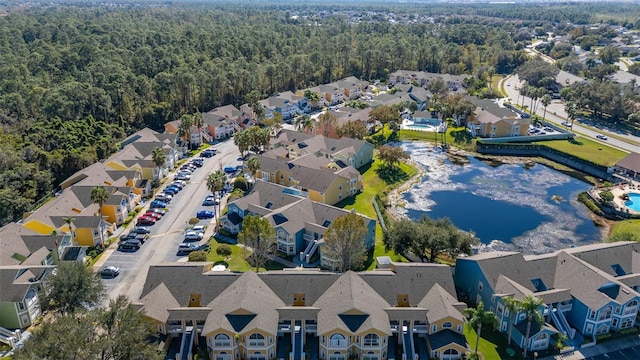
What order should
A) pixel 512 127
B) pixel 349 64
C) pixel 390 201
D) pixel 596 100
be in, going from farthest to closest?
pixel 349 64, pixel 596 100, pixel 512 127, pixel 390 201

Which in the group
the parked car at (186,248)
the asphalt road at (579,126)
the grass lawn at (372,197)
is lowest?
the asphalt road at (579,126)

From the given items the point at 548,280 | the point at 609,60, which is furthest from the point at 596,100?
the point at 548,280

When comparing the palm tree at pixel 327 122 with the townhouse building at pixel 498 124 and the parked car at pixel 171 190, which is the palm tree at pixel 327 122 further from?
the parked car at pixel 171 190

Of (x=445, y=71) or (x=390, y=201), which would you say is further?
(x=445, y=71)

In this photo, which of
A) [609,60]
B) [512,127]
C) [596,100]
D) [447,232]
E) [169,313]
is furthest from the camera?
[609,60]

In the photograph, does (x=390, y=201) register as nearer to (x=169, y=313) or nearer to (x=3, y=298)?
(x=169, y=313)

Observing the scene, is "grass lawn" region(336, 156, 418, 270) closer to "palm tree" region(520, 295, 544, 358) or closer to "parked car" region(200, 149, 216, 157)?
"palm tree" region(520, 295, 544, 358)

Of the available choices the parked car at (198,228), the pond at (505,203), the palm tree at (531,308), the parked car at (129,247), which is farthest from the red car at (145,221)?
the palm tree at (531,308)
